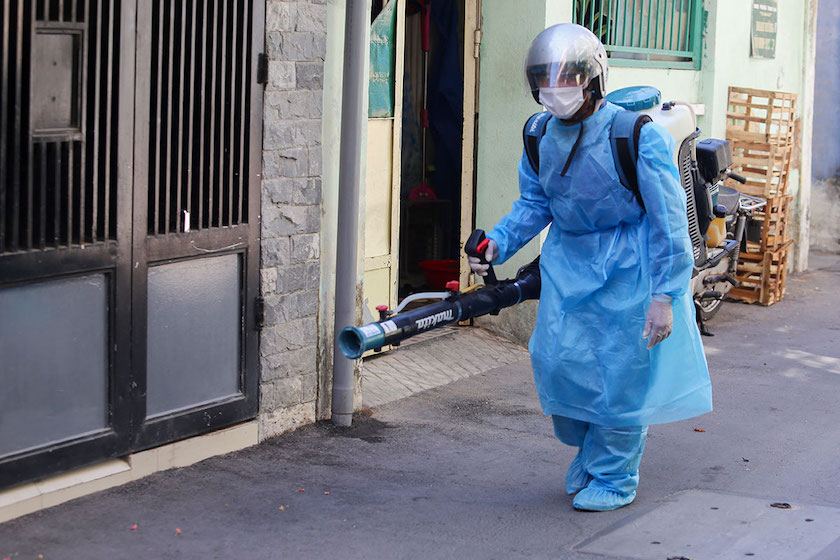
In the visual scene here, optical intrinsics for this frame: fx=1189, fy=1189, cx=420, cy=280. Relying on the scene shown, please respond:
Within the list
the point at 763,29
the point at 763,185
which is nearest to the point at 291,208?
the point at 763,185

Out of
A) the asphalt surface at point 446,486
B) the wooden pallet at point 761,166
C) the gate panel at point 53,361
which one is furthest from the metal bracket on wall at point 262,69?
the wooden pallet at point 761,166

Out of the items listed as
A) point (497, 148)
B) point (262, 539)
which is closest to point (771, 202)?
point (497, 148)

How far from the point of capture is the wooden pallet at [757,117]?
1082cm

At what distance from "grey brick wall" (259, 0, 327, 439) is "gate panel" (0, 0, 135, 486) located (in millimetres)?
974

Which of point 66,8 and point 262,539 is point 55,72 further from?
point 262,539

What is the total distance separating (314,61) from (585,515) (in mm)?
2734

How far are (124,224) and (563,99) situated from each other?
77.6 inches

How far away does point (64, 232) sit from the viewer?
4.94 metres

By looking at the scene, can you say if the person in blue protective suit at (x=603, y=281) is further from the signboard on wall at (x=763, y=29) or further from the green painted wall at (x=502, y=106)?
the signboard on wall at (x=763, y=29)

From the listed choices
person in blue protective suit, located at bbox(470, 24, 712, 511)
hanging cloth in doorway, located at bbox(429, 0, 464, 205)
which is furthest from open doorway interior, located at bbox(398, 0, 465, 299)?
person in blue protective suit, located at bbox(470, 24, 712, 511)

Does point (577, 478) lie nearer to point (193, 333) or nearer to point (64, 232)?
point (193, 333)

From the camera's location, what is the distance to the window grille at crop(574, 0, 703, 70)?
9570mm

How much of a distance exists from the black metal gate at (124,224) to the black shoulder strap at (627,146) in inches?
75.7

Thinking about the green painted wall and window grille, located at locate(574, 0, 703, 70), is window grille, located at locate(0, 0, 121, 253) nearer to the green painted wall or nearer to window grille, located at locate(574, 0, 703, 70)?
the green painted wall
